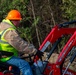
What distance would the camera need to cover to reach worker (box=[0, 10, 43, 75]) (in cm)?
822

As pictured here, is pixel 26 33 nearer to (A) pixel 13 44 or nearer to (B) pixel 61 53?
(B) pixel 61 53

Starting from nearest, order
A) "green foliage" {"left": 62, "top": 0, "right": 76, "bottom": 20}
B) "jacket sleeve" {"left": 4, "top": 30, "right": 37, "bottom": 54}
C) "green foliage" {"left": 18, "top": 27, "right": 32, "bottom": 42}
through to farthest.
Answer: "jacket sleeve" {"left": 4, "top": 30, "right": 37, "bottom": 54}, "green foliage" {"left": 62, "top": 0, "right": 76, "bottom": 20}, "green foliage" {"left": 18, "top": 27, "right": 32, "bottom": 42}

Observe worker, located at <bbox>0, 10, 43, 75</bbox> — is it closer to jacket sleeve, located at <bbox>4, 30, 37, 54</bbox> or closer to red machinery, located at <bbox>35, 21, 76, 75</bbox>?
jacket sleeve, located at <bbox>4, 30, 37, 54</bbox>

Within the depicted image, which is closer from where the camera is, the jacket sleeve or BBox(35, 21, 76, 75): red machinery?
the jacket sleeve

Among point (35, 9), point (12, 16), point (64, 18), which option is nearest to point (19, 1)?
point (35, 9)

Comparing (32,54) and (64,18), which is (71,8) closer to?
(64,18)

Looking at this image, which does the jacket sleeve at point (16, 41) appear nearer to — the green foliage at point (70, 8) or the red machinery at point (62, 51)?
the red machinery at point (62, 51)

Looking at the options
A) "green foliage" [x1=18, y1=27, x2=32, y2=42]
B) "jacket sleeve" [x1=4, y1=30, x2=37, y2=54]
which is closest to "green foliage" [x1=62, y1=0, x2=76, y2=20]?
"green foliage" [x1=18, y1=27, x2=32, y2=42]

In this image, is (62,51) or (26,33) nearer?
(62,51)

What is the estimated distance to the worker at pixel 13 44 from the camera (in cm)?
822

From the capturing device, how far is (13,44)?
8234 millimetres

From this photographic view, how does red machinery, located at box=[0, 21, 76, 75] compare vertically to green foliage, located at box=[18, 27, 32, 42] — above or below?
above

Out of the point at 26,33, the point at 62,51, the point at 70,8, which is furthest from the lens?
the point at 26,33

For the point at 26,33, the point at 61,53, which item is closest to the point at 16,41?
the point at 61,53
